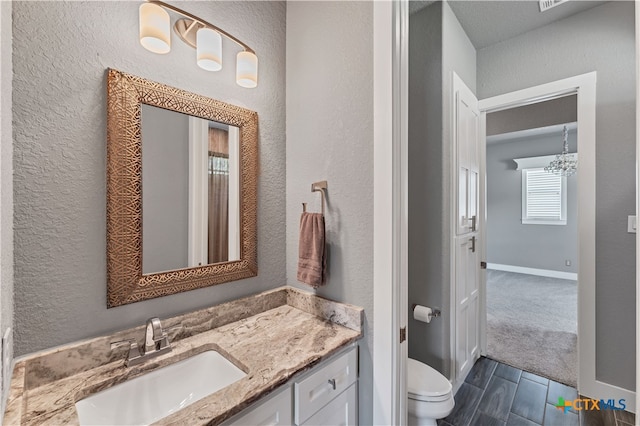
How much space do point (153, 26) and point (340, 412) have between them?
1.61 meters

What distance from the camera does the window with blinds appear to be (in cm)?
507

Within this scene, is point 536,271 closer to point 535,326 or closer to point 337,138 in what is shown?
point 535,326

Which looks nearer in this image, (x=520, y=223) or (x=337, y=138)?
(x=337, y=138)

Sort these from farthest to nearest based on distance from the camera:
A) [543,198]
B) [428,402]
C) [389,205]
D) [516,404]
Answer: [543,198]
[516,404]
[428,402]
[389,205]

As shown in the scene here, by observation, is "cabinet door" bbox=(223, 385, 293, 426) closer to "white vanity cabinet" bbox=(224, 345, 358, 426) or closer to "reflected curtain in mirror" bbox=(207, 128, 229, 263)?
"white vanity cabinet" bbox=(224, 345, 358, 426)

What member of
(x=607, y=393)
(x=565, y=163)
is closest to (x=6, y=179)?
(x=607, y=393)

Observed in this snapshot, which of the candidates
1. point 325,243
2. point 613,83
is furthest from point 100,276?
point 613,83

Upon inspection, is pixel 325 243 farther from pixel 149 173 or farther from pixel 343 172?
pixel 149 173

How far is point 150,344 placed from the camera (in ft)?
3.28

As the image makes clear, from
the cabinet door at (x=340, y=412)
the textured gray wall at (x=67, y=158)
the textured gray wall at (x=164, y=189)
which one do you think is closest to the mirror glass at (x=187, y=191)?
the textured gray wall at (x=164, y=189)

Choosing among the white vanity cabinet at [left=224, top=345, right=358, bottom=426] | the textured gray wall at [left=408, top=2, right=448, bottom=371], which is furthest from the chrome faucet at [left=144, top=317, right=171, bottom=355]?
the textured gray wall at [left=408, top=2, right=448, bottom=371]

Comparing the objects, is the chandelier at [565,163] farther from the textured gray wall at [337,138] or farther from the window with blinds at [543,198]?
the textured gray wall at [337,138]

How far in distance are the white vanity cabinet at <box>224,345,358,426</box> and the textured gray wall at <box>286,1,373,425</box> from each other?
0.08 m

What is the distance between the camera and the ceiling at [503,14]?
1.94 m
